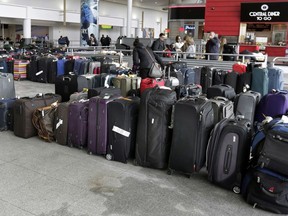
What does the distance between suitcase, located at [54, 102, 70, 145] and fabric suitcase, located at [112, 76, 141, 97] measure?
5.22 feet

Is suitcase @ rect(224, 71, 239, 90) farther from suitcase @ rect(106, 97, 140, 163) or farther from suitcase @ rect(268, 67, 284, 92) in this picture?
suitcase @ rect(106, 97, 140, 163)

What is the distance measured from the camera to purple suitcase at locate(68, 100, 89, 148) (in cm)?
419

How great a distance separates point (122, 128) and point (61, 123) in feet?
3.25

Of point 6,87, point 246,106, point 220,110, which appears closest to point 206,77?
point 246,106

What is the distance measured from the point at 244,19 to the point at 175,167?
14220mm

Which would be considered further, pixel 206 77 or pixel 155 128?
pixel 206 77

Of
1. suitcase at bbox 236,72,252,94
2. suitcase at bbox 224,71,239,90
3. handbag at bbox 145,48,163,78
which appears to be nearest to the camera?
handbag at bbox 145,48,163,78

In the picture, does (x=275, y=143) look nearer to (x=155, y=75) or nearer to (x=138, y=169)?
(x=138, y=169)

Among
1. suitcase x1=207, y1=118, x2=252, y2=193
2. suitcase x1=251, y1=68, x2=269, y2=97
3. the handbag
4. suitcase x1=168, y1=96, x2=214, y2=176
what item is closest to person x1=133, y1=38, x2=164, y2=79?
the handbag

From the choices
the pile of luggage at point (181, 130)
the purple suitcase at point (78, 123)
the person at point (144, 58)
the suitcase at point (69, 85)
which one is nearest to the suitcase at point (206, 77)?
the person at point (144, 58)

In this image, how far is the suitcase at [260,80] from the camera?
6777 millimetres

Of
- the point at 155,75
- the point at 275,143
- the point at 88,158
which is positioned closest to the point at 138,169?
the point at 88,158

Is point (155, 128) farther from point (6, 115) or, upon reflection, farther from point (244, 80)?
point (244, 80)

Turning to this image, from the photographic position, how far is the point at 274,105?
4.61 m
